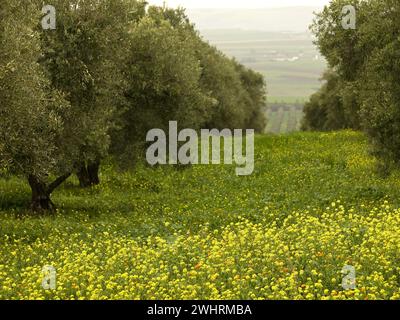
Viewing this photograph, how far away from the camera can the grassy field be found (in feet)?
46.5

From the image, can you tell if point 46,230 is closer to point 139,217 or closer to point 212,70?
point 139,217

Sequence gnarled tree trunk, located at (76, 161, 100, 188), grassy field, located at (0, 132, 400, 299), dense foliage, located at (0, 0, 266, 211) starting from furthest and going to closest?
gnarled tree trunk, located at (76, 161, 100, 188)
dense foliage, located at (0, 0, 266, 211)
grassy field, located at (0, 132, 400, 299)

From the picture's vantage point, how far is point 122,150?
101 ft

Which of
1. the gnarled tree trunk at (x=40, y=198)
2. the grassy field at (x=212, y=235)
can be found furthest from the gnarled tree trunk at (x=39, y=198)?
the grassy field at (x=212, y=235)

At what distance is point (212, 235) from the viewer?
21.6 metres

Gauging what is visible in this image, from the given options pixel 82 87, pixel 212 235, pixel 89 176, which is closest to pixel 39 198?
pixel 82 87

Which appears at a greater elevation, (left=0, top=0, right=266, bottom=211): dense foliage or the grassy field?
(left=0, top=0, right=266, bottom=211): dense foliage

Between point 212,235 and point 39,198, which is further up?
point 39,198

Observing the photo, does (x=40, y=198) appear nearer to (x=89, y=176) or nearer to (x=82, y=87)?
(x=82, y=87)

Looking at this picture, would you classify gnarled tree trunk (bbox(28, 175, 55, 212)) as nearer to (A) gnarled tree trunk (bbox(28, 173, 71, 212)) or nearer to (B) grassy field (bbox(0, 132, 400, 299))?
(A) gnarled tree trunk (bbox(28, 173, 71, 212))

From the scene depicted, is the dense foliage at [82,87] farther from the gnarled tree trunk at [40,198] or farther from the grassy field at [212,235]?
the grassy field at [212,235]

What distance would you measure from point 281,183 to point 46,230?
48.0 ft

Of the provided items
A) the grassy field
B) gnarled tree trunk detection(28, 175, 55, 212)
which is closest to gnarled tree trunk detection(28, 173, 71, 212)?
gnarled tree trunk detection(28, 175, 55, 212)

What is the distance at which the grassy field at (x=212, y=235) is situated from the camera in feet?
46.5
